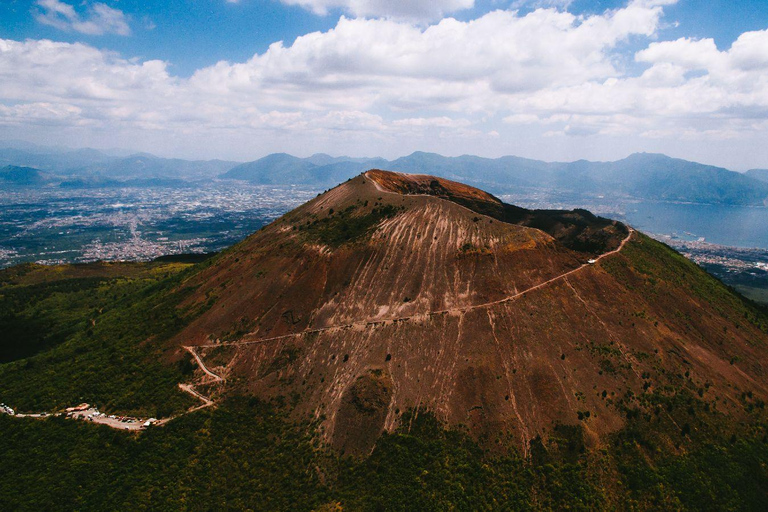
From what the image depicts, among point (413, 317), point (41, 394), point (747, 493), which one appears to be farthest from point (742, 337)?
point (41, 394)

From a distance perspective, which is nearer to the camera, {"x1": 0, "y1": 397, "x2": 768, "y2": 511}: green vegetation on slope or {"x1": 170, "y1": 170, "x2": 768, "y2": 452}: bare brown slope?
{"x1": 0, "y1": 397, "x2": 768, "y2": 511}: green vegetation on slope

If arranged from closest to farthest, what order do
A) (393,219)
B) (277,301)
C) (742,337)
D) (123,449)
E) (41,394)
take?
(123,449)
(41,394)
(742,337)
(277,301)
(393,219)

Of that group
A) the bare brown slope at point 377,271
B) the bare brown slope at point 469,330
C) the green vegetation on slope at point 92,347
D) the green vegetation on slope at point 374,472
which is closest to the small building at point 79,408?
the green vegetation on slope at point 92,347

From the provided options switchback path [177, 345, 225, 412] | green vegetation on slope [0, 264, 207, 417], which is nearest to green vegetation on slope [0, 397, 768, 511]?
switchback path [177, 345, 225, 412]

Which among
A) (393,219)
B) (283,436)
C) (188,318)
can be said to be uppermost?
(393,219)

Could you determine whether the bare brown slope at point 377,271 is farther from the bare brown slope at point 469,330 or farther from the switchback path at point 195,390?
the switchback path at point 195,390

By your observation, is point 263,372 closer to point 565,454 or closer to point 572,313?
point 565,454

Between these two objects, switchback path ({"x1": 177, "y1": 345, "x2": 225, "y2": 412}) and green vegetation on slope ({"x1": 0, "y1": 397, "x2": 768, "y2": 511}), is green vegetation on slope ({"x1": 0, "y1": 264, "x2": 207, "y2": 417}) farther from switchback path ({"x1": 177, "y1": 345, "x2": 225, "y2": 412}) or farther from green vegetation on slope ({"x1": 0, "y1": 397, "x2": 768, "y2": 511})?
green vegetation on slope ({"x1": 0, "y1": 397, "x2": 768, "y2": 511})

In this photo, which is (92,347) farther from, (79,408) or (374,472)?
(374,472)
